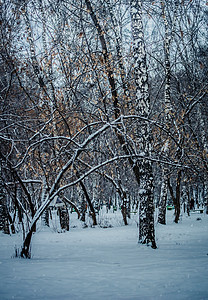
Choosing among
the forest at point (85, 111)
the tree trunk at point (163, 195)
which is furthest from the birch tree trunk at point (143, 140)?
the tree trunk at point (163, 195)

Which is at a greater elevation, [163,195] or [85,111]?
[85,111]

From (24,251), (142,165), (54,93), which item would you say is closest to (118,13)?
(54,93)

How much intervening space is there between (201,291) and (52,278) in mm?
1688

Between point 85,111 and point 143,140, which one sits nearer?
point 143,140

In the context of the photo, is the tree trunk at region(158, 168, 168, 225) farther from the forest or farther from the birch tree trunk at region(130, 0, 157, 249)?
the birch tree trunk at region(130, 0, 157, 249)

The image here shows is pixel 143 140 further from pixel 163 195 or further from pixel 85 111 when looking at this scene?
pixel 163 195

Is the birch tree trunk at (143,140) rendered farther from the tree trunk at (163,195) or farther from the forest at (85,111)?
the tree trunk at (163,195)

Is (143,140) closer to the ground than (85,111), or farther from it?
closer to the ground

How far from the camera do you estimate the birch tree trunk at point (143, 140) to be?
582cm

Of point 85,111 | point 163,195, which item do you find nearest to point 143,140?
point 85,111

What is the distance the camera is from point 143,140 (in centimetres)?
599

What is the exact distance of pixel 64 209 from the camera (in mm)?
10219

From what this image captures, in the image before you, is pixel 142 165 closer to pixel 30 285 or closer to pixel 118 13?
pixel 30 285

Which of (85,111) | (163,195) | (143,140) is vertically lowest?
(163,195)
